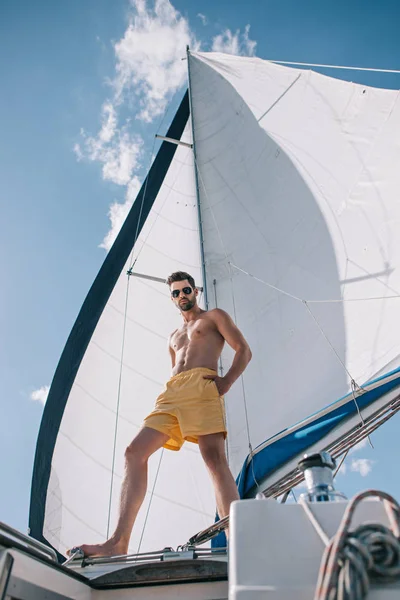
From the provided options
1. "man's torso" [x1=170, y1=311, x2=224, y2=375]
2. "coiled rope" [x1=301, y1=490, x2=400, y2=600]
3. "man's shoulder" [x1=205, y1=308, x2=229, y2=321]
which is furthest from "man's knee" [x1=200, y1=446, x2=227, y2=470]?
"coiled rope" [x1=301, y1=490, x2=400, y2=600]

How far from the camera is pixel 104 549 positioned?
1.84 m

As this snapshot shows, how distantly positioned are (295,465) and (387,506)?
161cm

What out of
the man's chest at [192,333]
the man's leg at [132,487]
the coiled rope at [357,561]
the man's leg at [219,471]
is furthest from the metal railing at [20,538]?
the man's chest at [192,333]

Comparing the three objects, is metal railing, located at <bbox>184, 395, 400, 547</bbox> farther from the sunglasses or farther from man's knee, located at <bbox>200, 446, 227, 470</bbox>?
the sunglasses

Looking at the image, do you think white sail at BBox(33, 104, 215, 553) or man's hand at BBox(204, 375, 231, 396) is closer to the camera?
man's hand at BBox(204, 375, 231, 396)

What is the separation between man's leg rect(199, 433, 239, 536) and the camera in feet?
6.97

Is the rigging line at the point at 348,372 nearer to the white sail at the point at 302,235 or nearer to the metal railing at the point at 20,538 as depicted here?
the white sail at the point at 302,235

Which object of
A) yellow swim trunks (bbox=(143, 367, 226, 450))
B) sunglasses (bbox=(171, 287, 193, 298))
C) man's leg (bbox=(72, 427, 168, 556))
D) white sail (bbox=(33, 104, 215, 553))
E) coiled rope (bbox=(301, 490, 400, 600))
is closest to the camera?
coiled rope (bbox=(301, 490, 400, 600))

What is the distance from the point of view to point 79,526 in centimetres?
369

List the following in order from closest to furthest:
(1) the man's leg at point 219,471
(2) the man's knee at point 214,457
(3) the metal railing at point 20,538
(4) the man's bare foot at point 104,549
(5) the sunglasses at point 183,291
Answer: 1. (3) the metal railing at point 20,538
2. (4) the man's bare foot at point 104,549
3. (1) the man's leg at point 219,471
4. (2) the man's knee at point 214,457
5. (5) the sunglasses at point 183,291

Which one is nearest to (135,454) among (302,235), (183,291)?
(183,291)

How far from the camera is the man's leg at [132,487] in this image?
1927 millimetres

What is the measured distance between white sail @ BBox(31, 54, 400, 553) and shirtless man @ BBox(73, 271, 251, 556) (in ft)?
1.95

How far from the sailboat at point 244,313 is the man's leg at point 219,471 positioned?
8.9 inches
